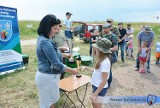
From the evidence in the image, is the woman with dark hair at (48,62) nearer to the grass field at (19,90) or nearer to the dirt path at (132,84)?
the grass field at (19,90)

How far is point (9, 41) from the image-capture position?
779cm

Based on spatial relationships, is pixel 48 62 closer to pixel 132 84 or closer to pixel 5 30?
pixel 132 84

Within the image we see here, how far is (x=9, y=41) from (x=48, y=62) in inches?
209

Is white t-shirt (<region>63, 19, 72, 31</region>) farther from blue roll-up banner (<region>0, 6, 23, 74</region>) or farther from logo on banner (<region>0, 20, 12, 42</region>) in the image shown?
logo on banner (<region>0, 20, 12, 42</region>)

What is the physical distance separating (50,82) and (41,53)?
44cm

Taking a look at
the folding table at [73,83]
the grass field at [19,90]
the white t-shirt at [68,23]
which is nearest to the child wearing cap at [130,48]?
the white t-shirt at [68,23]

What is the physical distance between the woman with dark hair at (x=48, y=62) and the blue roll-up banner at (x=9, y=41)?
491 centimetres

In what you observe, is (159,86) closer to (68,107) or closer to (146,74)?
(146,74)

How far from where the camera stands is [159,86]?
21.9 ft

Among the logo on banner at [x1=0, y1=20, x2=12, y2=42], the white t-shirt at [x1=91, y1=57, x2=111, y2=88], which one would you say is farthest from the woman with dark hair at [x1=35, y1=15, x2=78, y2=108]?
the logo on banner at [x1=0, y1=20, x2=12, y2=42]

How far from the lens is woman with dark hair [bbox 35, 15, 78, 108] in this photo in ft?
9.30

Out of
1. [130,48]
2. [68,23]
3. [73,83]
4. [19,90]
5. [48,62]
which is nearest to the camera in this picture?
[48,62]

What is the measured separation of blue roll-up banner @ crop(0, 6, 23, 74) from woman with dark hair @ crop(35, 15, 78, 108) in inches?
193

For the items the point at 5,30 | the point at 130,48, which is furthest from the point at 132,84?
the point at 130,48
